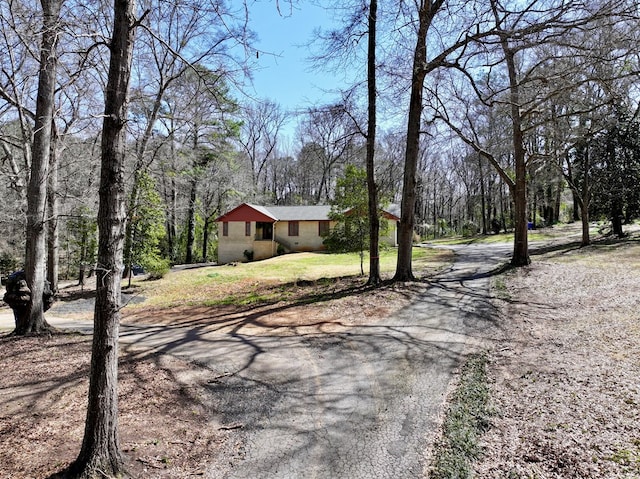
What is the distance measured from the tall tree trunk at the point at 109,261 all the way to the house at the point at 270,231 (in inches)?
877

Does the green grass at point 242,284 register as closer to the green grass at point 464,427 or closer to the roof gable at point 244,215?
the roof gable at point 244,215

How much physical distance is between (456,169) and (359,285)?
40137mm

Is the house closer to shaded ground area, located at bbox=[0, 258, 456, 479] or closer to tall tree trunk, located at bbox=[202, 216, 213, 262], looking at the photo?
tall tree trunk, located at bbox=[202, 216, 213, 262]

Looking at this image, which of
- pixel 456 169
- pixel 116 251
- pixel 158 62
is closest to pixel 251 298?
pixel 116 251

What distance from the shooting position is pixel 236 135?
27.0 meters

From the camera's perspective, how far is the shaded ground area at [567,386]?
10.1ft

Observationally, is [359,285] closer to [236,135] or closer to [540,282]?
[540,282]

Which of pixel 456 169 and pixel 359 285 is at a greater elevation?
pixel 456 169

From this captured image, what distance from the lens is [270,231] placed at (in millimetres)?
27859

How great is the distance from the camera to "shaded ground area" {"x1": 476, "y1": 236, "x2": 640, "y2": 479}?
3.08 m

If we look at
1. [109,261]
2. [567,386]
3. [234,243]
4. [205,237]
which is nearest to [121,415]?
[109,261]

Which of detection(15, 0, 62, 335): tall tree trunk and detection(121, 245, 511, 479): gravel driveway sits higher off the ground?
detection(15, 0, 62, 335): tall tree trunk

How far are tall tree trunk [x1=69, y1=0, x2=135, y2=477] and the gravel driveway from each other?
38.3 inches

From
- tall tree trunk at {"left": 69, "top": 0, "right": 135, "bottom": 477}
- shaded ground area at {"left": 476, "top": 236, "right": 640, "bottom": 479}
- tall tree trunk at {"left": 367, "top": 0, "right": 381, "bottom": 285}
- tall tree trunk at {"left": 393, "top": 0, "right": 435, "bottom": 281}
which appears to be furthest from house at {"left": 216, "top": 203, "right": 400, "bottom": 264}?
tall tree trunk at {"left": 69, "top": 0, "right": 135, "bottom": 477}
